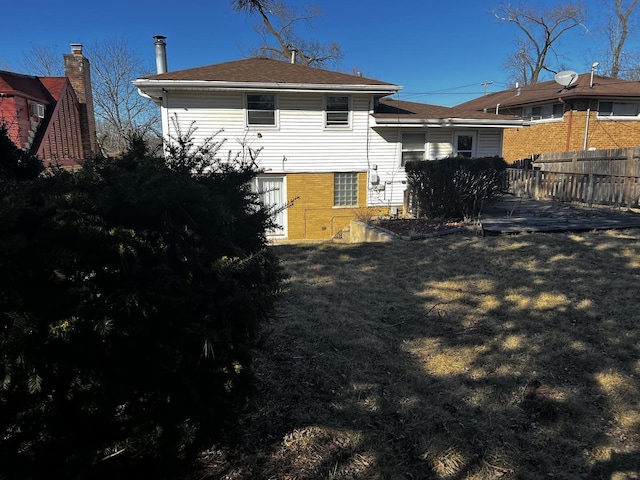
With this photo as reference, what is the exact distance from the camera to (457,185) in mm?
10133

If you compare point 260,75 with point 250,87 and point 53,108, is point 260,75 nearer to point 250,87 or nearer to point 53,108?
point 250,87

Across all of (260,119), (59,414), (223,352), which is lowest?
(59,414)

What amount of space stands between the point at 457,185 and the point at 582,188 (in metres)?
4.61

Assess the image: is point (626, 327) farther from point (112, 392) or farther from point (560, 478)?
point (112, 392)

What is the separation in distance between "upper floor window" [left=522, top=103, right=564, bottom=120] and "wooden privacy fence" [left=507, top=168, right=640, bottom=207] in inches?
435

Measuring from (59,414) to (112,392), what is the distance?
261mm

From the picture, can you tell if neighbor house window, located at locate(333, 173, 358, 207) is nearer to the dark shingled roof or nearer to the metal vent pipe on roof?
the dark shingled roof

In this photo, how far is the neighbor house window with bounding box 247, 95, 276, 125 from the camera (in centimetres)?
1522

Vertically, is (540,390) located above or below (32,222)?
below

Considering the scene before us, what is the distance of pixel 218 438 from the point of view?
2338 mm

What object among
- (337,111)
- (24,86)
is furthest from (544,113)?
(24,86)

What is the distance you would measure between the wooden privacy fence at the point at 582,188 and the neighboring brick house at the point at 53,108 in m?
12.2

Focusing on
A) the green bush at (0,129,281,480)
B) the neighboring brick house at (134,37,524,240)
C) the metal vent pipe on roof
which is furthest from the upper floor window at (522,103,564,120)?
the green bush at (0,129,281,480)

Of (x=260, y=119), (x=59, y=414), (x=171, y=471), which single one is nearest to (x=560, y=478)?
(x=171, y=471)
